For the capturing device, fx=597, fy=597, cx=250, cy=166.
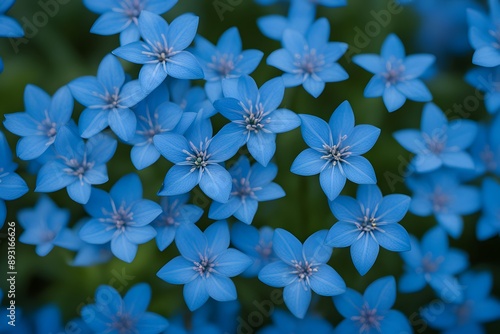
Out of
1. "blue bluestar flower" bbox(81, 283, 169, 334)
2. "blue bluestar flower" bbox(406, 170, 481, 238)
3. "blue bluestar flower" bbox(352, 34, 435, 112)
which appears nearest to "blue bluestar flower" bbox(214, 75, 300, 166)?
"blue bluestar flower" bbox(352, 34, 435, 112)

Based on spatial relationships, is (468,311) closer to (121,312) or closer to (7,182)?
(121,312)

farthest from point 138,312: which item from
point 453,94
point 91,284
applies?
point 453,94

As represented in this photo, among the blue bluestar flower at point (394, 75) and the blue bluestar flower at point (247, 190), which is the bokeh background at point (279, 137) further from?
the blue bluestar flower at point (394, 75)

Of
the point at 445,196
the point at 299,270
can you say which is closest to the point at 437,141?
the point at 445,196

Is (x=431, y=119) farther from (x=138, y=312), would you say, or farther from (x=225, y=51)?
(x=138, y=312)

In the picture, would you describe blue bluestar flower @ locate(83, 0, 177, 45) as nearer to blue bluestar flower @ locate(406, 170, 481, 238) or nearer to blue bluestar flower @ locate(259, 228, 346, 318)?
blue bluestar flower @ locate(259, 228, 346, 318)
